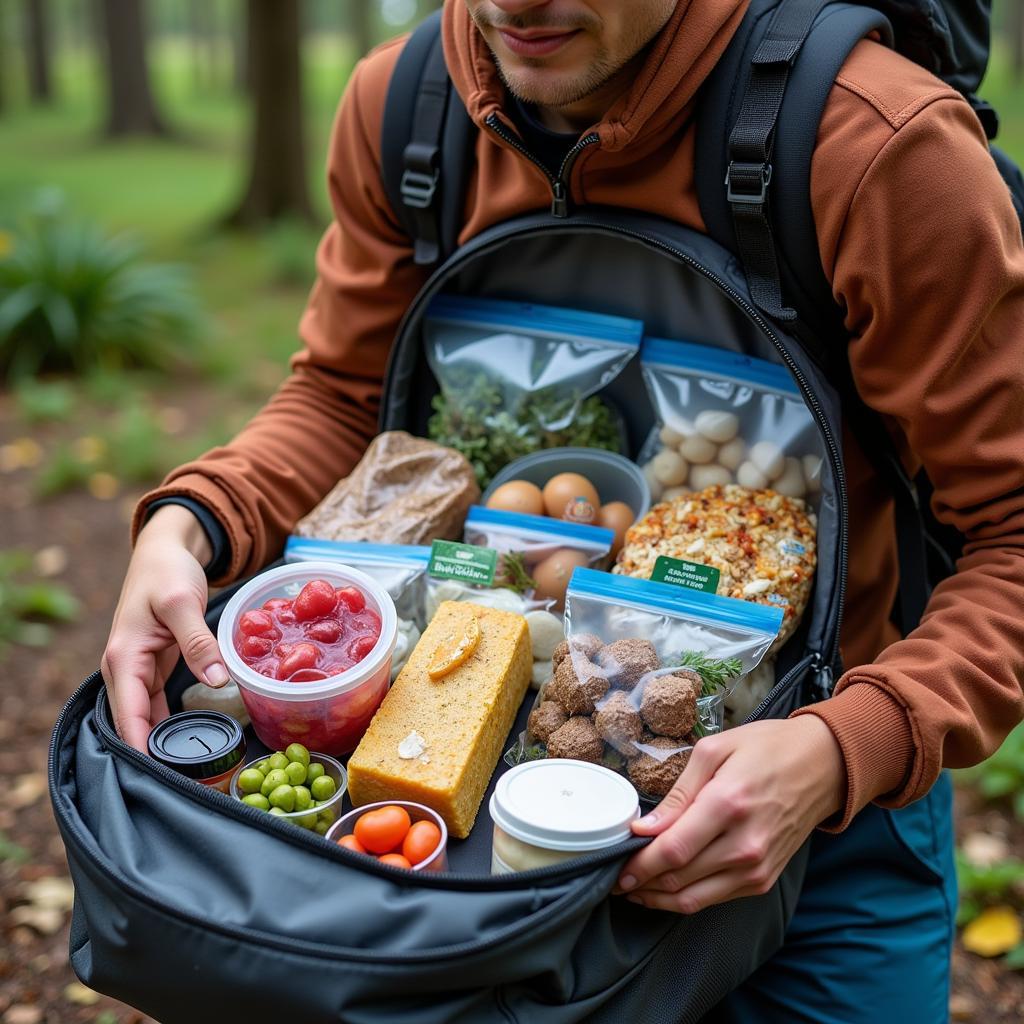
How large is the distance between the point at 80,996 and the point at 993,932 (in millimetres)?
2274

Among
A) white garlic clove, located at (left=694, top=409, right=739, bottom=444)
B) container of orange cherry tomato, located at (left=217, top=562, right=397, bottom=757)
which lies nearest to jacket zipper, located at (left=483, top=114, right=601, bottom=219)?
white garlic clove, located at (left=694, top=409, right=739, bottom=444)

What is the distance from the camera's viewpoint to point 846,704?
1476 millimetres

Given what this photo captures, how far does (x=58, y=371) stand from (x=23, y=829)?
4000mm

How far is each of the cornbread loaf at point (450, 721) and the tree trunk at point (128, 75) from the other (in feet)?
57.3

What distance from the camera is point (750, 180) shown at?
159cm

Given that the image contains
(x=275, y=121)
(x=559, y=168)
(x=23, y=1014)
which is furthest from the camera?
(x=275, y=121)

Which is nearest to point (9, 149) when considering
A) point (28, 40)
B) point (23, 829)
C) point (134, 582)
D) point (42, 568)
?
point (28, 40)

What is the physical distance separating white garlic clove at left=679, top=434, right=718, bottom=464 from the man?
→ 0.24 m

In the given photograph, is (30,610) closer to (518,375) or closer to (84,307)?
(518,375)

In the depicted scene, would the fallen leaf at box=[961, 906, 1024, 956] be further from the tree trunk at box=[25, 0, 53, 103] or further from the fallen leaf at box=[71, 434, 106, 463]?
the tree trunk at box=[25, 0, 53, 103]

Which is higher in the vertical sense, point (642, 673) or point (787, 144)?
point (787, 144)

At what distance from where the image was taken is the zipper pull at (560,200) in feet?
5.73

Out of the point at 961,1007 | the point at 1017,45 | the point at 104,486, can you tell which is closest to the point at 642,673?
the point at 961,1007

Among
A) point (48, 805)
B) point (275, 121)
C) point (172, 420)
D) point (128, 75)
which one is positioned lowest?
point (128, 75)
